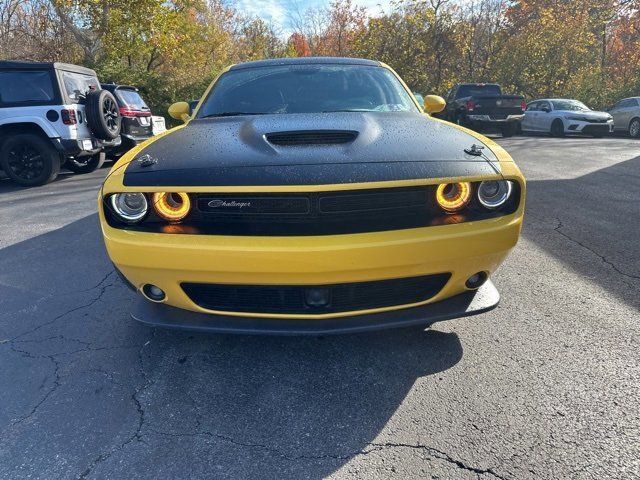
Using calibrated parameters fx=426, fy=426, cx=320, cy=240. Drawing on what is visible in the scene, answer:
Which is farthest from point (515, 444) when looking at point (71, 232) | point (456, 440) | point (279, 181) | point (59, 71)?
point (59, 71)

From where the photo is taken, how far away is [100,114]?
7141 millimetres

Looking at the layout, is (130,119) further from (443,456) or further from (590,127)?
(590,127)

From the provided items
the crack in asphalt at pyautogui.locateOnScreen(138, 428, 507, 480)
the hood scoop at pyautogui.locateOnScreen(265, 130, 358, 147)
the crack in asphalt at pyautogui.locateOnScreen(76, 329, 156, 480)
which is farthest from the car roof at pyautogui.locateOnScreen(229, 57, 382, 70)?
the crack in asphalt at pyautogui.locateOnScreen(138, 428, 507, 480)

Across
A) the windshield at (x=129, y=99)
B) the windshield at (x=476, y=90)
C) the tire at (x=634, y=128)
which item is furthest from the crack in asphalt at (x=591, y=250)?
the tire at (x=634, y=128)

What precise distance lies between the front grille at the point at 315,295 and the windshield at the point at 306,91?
59.1 inches

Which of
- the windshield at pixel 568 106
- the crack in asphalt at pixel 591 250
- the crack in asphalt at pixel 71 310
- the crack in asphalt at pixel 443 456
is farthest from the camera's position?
the windshield at pixel 568 106

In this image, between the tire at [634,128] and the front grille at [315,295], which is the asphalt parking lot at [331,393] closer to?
the front grille at [315,295]

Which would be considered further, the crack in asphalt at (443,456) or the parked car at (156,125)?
the parked car at (156,125)

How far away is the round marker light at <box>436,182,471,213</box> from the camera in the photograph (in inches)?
77.3

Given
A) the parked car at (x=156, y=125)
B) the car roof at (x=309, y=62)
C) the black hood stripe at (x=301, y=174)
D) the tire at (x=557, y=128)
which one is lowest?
the tire at (x=557, y=128)

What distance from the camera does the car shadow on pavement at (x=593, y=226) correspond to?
3369mm

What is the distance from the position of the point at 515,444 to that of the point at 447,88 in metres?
24.5

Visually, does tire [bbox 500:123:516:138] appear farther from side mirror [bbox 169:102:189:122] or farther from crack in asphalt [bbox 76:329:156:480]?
crack in asphalt [bbox 76:329:156:480]

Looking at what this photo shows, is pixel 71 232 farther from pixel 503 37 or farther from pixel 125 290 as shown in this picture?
pixel 503 37
